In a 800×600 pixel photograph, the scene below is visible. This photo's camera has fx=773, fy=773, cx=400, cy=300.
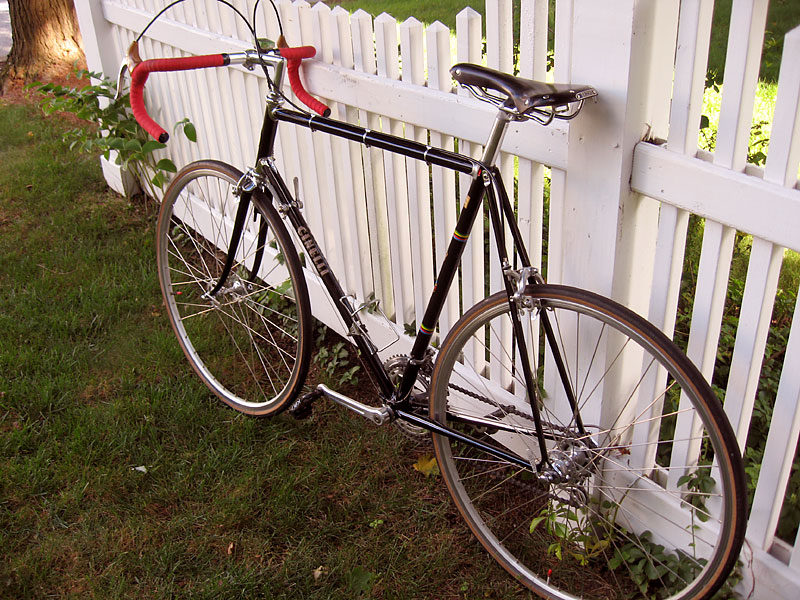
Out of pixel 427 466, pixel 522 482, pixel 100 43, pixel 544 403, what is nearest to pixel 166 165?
pixel 100 43

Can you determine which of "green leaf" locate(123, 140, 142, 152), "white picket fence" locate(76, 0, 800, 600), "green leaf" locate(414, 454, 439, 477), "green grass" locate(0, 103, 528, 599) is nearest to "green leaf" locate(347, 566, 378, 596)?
"green grass" locate(0, 103, 528, 599)

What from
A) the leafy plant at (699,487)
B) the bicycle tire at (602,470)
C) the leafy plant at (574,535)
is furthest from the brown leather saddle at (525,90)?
the leafy plant at (574,535)

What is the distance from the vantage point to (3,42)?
29.1ft

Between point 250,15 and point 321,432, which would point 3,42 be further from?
point 321,432

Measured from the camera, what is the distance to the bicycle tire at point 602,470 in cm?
196

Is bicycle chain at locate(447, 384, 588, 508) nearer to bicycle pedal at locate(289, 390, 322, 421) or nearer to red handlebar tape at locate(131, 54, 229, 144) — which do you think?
bicycle pedal at locate(289, 390, 322, 421)

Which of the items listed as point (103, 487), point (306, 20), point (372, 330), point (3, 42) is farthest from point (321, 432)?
point (3, 42)

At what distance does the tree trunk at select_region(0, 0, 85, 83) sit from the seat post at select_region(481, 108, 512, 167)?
5.98 metres

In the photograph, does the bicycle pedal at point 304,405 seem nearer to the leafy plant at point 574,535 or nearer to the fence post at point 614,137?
the leafy plant at point 574,535

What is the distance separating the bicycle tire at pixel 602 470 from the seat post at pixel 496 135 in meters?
0.35

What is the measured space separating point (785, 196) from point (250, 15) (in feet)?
7.72

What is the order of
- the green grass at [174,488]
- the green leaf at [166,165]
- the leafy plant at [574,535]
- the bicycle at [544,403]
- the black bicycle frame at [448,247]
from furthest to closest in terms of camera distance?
the green leaf at [166,165]
the green grass at [174,488]
the leafy plant at [574,535]
the black bicycle frame at [448,247]
the bicycle at [544,403]

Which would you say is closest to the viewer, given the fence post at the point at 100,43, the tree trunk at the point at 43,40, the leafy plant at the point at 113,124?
the leafy plant at the point at 113,124

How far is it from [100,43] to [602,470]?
3.95 m
